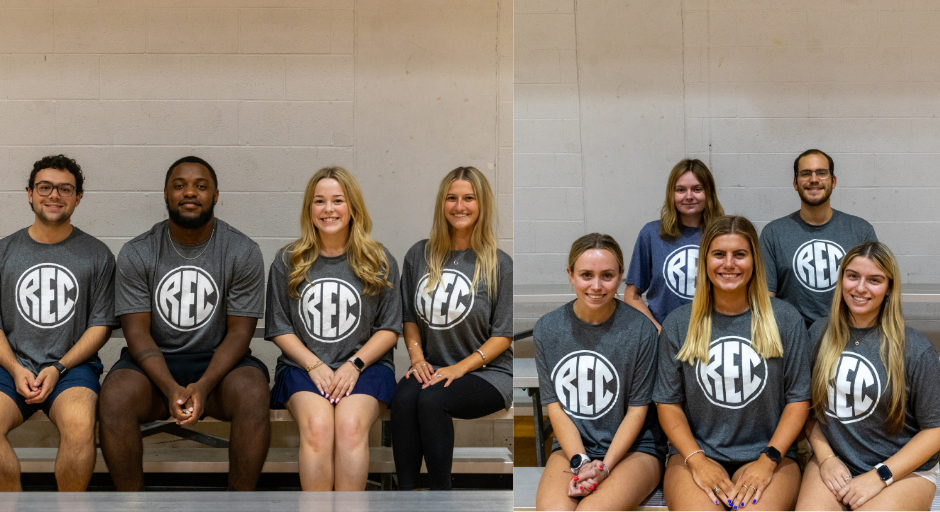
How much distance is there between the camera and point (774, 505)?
5.89ft

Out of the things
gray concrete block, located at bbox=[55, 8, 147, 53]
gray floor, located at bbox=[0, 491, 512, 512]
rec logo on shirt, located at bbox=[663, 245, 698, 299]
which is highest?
gray concrete block, located at bbox=[55, 8, 147, 53]

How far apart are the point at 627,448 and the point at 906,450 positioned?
0.69 m

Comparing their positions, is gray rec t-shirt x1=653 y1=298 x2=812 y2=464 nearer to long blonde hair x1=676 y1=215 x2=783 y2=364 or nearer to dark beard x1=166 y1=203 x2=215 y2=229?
long blonde hair x1=676 y1=215 x2=783 y2=364

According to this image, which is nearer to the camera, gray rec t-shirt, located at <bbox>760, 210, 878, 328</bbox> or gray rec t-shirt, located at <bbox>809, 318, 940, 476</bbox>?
gray rec t-shirt, located at <bbox>809, 318, 940, 476</bbox>

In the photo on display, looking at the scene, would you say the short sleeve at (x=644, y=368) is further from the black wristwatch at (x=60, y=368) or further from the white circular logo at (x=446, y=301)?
the black wristwatch at (x=60, y=368)

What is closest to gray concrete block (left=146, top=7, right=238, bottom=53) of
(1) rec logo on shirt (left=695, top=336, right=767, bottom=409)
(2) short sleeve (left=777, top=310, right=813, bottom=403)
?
(1) rec logo on shirt (left=695, top=336, right=767, bottom=409)

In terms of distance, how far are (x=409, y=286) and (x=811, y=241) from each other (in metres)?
1.32

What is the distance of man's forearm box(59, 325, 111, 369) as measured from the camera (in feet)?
7.48

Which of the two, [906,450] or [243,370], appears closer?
[906,450]

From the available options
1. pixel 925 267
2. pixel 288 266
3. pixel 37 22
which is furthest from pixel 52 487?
pixel 925 267

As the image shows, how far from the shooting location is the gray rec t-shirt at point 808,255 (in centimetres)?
226

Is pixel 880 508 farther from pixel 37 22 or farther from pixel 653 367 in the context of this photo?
pixel 37 22

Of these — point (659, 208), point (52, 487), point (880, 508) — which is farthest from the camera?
point (52, 487)

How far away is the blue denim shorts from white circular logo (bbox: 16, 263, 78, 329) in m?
0.19
